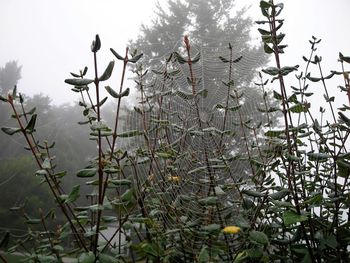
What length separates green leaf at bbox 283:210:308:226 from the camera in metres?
0.82

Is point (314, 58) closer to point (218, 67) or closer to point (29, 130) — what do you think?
point (29, 130)

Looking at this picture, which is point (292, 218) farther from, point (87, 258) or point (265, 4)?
point (265, 4)

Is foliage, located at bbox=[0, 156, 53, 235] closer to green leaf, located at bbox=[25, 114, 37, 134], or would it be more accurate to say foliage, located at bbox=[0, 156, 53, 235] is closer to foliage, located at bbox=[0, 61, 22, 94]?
green leaf, located at bbox=[25, 114, 37, 134]

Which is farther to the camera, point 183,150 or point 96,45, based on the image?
point 183,150

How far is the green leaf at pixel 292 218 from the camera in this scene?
821mm

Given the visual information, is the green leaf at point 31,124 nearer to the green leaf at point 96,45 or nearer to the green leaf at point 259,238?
the green leaf at point 96,45

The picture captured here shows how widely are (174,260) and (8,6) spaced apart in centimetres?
15764

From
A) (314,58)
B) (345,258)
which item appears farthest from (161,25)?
(345,258)

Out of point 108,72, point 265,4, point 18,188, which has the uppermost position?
point 265,4

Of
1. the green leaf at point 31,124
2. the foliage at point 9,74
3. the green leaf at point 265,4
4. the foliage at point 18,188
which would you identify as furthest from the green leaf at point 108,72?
the foliage at point 9,74

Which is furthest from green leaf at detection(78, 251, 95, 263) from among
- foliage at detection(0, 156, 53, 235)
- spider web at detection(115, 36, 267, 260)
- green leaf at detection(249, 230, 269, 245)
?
foliage at detection(0, 156, 53, 235)

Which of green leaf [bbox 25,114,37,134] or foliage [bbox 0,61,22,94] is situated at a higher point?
foliage [bbox 0,61,22,94]

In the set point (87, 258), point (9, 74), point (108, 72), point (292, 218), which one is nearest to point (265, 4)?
point (108, 72)

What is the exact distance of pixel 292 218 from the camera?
85 cm
